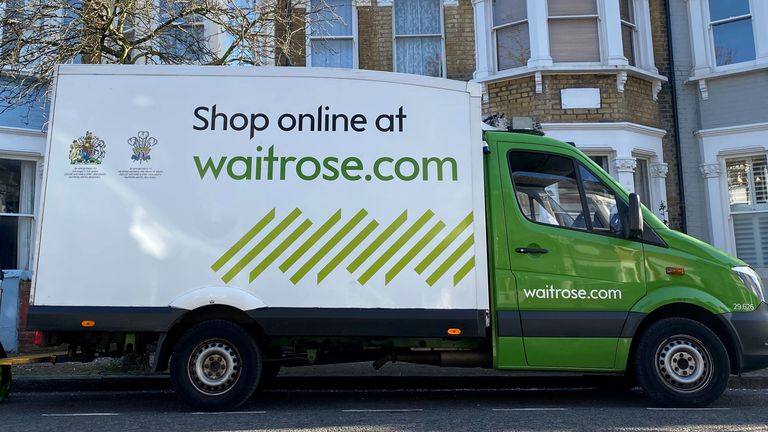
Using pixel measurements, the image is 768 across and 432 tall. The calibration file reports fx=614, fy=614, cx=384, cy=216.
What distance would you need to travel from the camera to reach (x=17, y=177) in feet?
32.7

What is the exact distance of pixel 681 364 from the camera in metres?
5.33

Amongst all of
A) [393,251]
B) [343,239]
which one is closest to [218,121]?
[343,239]

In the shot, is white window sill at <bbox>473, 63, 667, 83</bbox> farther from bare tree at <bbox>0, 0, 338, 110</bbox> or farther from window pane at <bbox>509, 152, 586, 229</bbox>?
window pane at <bbox>509, 152, 586, 229</bbox>

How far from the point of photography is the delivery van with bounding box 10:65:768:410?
529 cm

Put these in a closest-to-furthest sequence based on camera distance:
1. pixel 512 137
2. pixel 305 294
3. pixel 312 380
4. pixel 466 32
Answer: pixel 305 294
pixel 512 137
pixel 312 380
pixel 466 32

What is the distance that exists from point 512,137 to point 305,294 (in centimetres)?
239

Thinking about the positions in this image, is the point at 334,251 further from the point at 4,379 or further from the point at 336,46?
the point at 336,46

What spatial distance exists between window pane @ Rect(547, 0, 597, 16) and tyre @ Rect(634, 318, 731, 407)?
22.5ft

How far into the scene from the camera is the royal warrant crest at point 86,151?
5398mm

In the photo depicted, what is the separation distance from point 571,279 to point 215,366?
321 cm

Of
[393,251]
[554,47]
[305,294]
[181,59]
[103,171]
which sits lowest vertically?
[305,294]

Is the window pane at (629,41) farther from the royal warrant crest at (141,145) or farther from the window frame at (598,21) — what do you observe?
the royal warrant crest at (141,145)

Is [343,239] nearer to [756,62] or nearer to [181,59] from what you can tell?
[181,59]

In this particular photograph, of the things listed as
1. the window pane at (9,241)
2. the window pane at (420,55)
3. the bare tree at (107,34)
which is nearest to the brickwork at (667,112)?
the window pane at (420,55)
